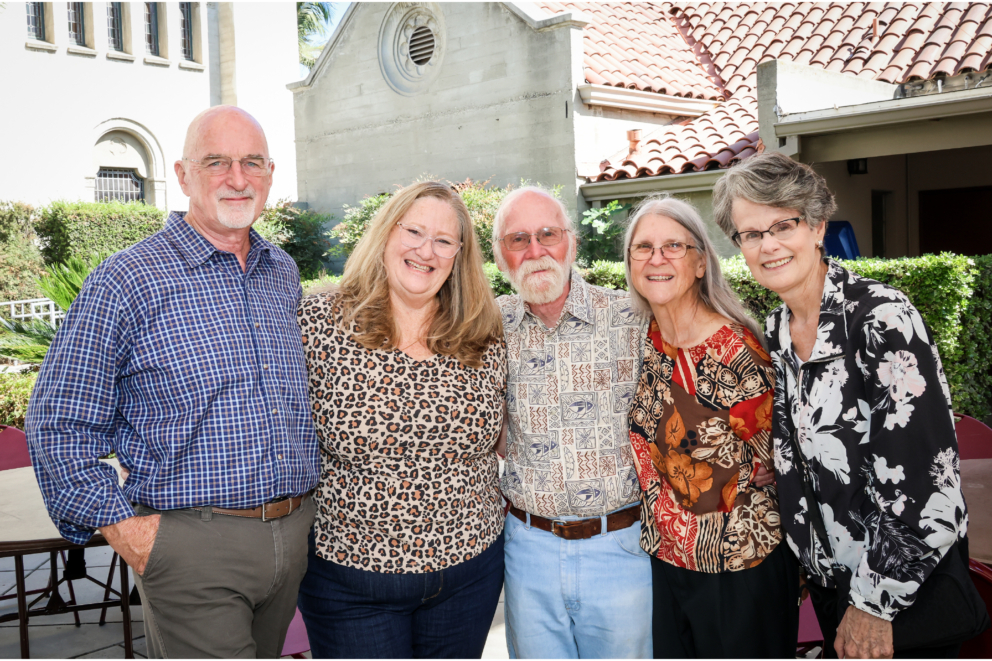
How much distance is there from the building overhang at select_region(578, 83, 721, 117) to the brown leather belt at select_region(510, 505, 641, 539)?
10.4 m

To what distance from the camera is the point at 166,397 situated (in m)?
2.36

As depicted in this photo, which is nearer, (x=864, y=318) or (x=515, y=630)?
(x=864, y=318)

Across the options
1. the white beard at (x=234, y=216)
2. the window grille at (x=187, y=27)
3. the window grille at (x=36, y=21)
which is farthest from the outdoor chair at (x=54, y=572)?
the window grille at (x=187, y=27)

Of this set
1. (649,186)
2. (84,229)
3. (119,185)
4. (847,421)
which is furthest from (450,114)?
(119,185)

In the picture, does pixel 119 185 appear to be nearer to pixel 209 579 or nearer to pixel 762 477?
pixel 209 579

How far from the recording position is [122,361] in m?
2.36

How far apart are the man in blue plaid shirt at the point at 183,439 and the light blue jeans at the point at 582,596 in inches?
30.7

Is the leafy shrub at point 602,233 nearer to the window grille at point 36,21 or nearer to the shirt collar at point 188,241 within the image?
the shirt collar at point 188,241

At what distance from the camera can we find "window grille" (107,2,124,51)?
2370cm

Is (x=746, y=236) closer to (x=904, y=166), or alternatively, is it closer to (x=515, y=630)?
(x=515, y=630)

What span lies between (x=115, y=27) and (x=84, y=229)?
856cm

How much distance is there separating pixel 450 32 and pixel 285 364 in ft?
40.9

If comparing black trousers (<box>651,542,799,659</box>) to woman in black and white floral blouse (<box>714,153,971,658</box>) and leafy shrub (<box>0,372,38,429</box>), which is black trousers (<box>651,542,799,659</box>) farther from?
leafy shrub (<box>0,372,38,429</box>)

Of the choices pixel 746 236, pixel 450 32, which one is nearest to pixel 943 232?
pixel 450 32
